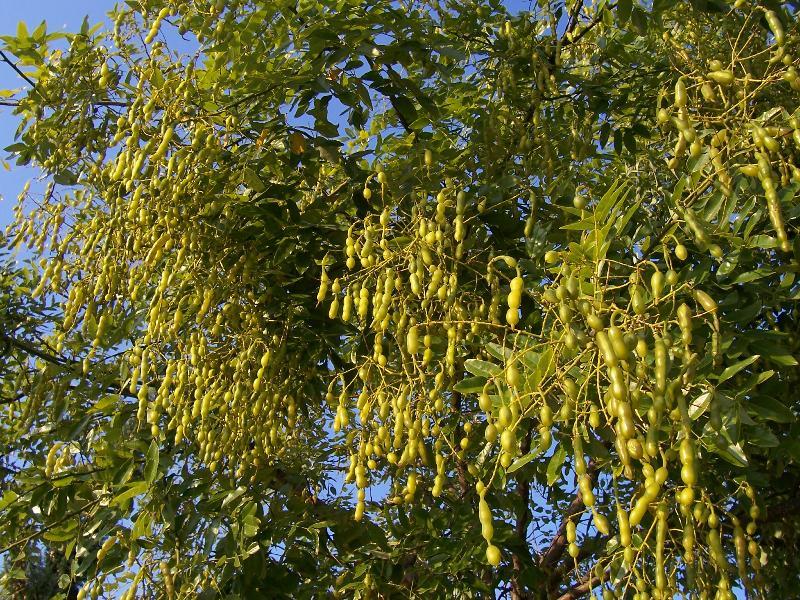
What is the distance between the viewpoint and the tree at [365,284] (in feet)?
6.93

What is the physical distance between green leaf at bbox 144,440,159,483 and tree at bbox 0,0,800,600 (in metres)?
0.01

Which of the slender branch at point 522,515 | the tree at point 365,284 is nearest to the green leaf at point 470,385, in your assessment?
the tree at point 365,284

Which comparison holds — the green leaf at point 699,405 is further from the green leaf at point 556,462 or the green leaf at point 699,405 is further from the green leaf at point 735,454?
the green leaf at point 556,462

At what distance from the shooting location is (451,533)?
272 centimetres

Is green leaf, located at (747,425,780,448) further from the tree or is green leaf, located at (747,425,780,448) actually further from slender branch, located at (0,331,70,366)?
slender branch, located at (0,331,70,366)

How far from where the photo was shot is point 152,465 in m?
2.61

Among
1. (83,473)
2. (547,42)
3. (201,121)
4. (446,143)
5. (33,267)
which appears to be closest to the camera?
(201,121)

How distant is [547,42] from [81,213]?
80.9 inches

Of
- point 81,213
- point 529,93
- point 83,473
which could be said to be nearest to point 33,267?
point 81,213

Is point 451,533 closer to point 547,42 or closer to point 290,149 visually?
point 290,149

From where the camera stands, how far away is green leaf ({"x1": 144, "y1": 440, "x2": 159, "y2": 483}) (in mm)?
2594

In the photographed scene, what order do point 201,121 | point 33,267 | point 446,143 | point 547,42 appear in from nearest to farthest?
1. point 201,121
2. point 547,42
3. point 446,143
4. point 33,267

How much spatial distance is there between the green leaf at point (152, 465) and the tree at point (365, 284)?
0.01m

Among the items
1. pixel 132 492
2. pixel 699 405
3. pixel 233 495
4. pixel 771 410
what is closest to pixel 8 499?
pixel 132 492
